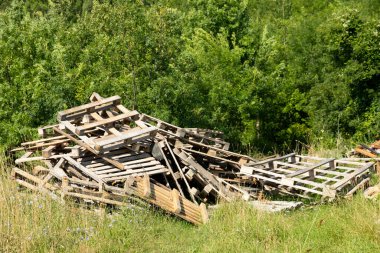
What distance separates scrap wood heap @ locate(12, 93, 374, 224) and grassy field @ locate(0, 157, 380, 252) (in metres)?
0.44

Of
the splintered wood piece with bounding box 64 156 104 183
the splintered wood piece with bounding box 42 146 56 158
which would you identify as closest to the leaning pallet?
the splintered wood piece with bounding box 64 156 104 183

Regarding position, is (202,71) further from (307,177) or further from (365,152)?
(307,177)

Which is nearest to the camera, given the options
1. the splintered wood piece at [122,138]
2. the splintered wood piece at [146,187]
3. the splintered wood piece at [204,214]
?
the splintered wood piece at [146,187]

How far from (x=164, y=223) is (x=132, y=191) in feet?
2.36

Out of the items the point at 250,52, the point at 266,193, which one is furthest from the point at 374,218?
the point at 250,52

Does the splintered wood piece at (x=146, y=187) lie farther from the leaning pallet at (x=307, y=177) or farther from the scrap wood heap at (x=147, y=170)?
the leaning pallet at (x=307, y=177)

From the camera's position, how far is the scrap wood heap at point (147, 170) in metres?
7.74

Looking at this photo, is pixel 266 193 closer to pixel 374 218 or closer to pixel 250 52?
pixel 374 218

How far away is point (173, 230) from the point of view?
7.16 metres

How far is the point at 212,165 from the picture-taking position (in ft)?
33.1

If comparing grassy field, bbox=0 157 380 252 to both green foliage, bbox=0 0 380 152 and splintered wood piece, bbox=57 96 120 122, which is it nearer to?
splintered wood piece, bbox=57 96 120 122

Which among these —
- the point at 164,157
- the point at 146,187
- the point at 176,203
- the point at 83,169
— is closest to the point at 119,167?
the point at 83,169

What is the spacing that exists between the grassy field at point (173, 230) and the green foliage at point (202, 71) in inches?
207

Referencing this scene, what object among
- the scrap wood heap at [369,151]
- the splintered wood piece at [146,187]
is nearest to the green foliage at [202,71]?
the scrap wood heap at [369,151]
